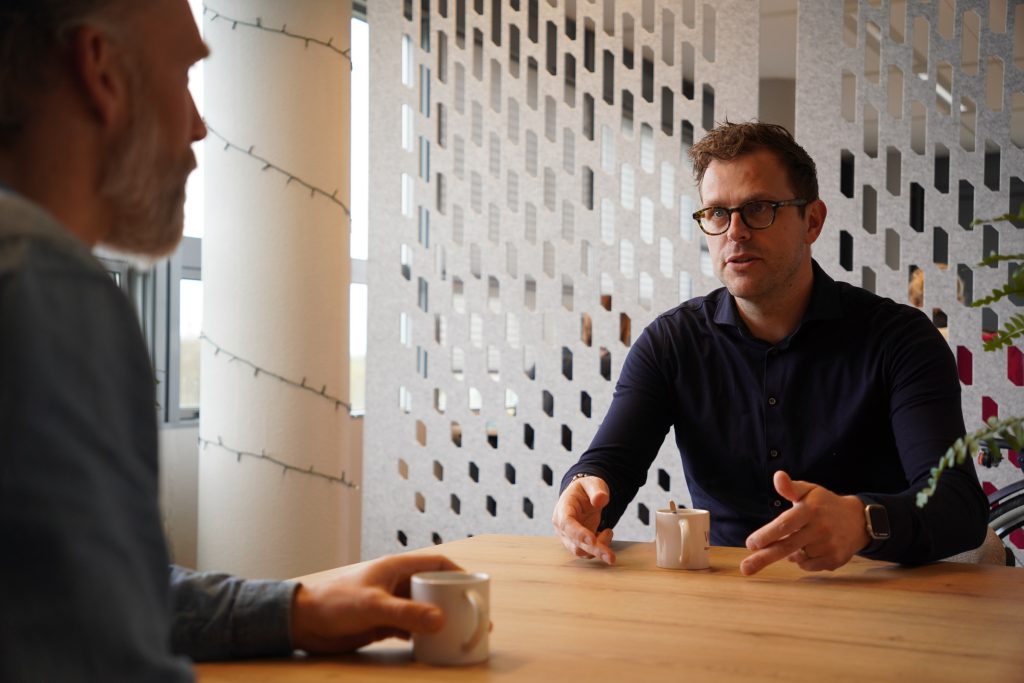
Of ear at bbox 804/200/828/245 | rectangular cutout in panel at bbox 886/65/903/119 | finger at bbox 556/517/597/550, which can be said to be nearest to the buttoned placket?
ear at bbox 804/200/828/245

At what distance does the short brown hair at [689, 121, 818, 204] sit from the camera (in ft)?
6.82

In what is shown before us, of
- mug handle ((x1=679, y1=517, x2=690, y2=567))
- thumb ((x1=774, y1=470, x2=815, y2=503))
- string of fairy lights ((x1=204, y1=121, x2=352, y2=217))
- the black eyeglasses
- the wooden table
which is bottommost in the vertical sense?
the wooden table

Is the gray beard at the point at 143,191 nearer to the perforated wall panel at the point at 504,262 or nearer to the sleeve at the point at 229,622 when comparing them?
the sleeve at the point at 229,622

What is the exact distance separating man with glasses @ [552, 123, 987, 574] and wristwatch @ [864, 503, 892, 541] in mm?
259

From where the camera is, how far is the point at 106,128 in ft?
2.29

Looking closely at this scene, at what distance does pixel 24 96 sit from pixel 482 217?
3.10 m

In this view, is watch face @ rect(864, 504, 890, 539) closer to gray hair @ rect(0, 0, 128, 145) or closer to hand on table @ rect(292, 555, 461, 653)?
hand on table @ rect(292, 555, 461, 653)

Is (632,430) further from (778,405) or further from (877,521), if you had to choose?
(877,521)

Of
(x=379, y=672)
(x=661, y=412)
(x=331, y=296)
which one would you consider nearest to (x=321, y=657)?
(x=379, y=672)

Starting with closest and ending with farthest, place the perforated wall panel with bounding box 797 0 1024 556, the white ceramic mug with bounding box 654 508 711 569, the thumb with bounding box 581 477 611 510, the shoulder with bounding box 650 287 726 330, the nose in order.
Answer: the nose < the white ceramic mug with bounding box 654 508 711 569 < the thumb with bounding box 581 477 611 510 < the shoulder with bounding box 650 287 726 330 < the perforated wall panel with bounding box 797 0 1024 556

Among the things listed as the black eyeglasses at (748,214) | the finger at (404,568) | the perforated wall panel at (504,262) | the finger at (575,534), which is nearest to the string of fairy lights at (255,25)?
the perforated wall panel at (504,262)

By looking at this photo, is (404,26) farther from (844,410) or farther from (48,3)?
(48,3)

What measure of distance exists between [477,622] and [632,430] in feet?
3.51

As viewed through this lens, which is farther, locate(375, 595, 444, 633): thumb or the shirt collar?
the shirt collar
